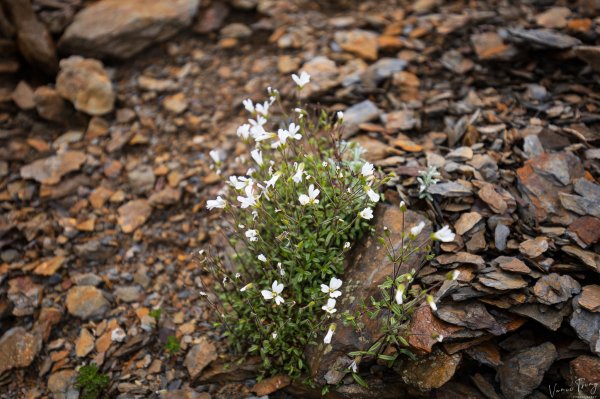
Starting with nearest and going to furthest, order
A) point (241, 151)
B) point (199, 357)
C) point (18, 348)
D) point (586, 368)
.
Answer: point (586, 368), point (199, 357), point (18, 348), point (241, 151)

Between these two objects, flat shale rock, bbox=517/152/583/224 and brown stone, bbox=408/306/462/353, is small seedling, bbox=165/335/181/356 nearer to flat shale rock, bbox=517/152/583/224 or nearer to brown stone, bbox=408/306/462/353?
brown stone, bbox=408/306/462/353

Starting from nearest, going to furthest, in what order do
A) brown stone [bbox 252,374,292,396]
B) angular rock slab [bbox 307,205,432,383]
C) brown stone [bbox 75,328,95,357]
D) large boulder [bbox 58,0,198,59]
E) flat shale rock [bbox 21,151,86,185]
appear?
1. angular rock slab [bbox 307,205,432,383]
2. brown stone [bbox 252,374,292,396]
3. brown stone [bbox 75,328,95,357]
4. flat shale rock [bbox 21,151,86,185]
5. large boulder [bbox 58,0,198,59]

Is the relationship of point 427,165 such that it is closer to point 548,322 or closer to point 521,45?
point 548,322

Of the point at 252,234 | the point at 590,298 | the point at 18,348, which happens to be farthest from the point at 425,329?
the point at 18,348

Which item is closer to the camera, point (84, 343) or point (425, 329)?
point (425, 329)

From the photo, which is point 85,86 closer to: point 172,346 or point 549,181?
point 172,346

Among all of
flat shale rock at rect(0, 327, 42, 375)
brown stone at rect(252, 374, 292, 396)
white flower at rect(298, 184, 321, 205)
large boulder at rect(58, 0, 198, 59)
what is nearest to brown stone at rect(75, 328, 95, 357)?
flat shale rock at rect(0, 327, 42, 375)

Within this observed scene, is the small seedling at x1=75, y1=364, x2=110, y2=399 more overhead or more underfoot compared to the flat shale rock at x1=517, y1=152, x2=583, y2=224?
more underfoot
